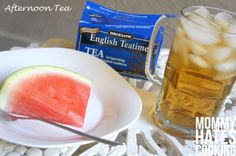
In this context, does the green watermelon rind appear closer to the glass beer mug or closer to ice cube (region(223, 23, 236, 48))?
the glass beer mug

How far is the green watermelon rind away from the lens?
0.66 meters

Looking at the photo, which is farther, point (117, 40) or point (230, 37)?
point (117, 40)

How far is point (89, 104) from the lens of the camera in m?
0.73

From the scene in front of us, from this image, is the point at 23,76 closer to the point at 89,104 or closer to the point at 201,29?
the point at 89,104

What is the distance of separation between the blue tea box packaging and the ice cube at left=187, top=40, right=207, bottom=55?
22 centimetres

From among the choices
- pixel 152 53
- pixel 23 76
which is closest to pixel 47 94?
pixel 23 76

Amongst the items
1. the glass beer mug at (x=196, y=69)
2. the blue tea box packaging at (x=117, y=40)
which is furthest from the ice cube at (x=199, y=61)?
the blue tea box packaging at (x=117, y=40)

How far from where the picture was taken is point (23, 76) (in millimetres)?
728

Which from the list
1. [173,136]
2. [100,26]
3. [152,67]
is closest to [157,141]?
[173,136]

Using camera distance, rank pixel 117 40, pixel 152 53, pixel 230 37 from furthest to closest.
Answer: pixel 117 40 → pixel 152 53 → pixel 230 37

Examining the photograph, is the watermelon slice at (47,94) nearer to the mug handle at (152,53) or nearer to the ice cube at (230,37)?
the mug handle at (152,53)

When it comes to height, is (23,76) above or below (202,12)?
below

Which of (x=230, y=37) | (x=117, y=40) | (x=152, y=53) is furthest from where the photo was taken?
(x=117, y=40)

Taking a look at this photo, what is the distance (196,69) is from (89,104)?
203mm
